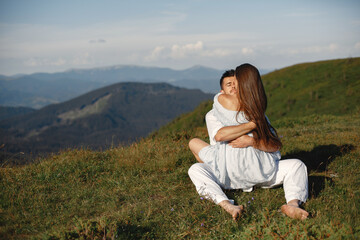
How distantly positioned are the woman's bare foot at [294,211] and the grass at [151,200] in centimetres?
11

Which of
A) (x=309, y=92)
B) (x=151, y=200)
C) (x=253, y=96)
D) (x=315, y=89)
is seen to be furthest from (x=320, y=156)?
(x=315, y=89)

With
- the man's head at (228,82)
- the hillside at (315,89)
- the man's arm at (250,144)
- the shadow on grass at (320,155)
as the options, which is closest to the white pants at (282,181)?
the man's arm at (250,144)

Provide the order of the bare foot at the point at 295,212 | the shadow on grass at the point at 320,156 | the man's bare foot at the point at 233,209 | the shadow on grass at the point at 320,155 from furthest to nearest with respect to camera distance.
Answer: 1. the shadow on grass at the point at 320,155
2. the shadow on grass at the point at 320,156
3. the man's bare foot at the point at 233,209
4. the bare foot at the point at 295,212

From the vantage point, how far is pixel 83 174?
571cm

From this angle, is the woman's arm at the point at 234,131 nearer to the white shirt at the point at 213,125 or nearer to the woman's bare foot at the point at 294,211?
the white shirt at the point at 213,125

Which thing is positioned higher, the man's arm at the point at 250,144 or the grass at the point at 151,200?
the man's arm at the point at 250,144

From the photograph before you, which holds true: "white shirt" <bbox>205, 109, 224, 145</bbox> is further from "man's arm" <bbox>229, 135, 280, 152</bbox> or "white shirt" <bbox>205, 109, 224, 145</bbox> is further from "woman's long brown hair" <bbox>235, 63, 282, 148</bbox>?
"woman's long brown hair" <bbox>235, 63, 282, 148</bbox>

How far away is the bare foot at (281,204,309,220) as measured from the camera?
3.40 m

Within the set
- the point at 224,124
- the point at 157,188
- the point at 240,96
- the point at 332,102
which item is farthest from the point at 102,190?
the point at 332,102

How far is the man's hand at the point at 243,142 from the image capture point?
13.1 feet

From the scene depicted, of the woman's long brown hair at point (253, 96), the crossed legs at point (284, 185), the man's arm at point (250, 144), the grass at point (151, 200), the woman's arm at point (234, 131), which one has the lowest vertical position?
the grass at point (151, 200)

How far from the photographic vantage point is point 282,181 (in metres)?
4.25

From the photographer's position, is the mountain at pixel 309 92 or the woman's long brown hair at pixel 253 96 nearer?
the woman's long brown hair at pixel 253 96

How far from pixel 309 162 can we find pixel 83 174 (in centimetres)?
476
